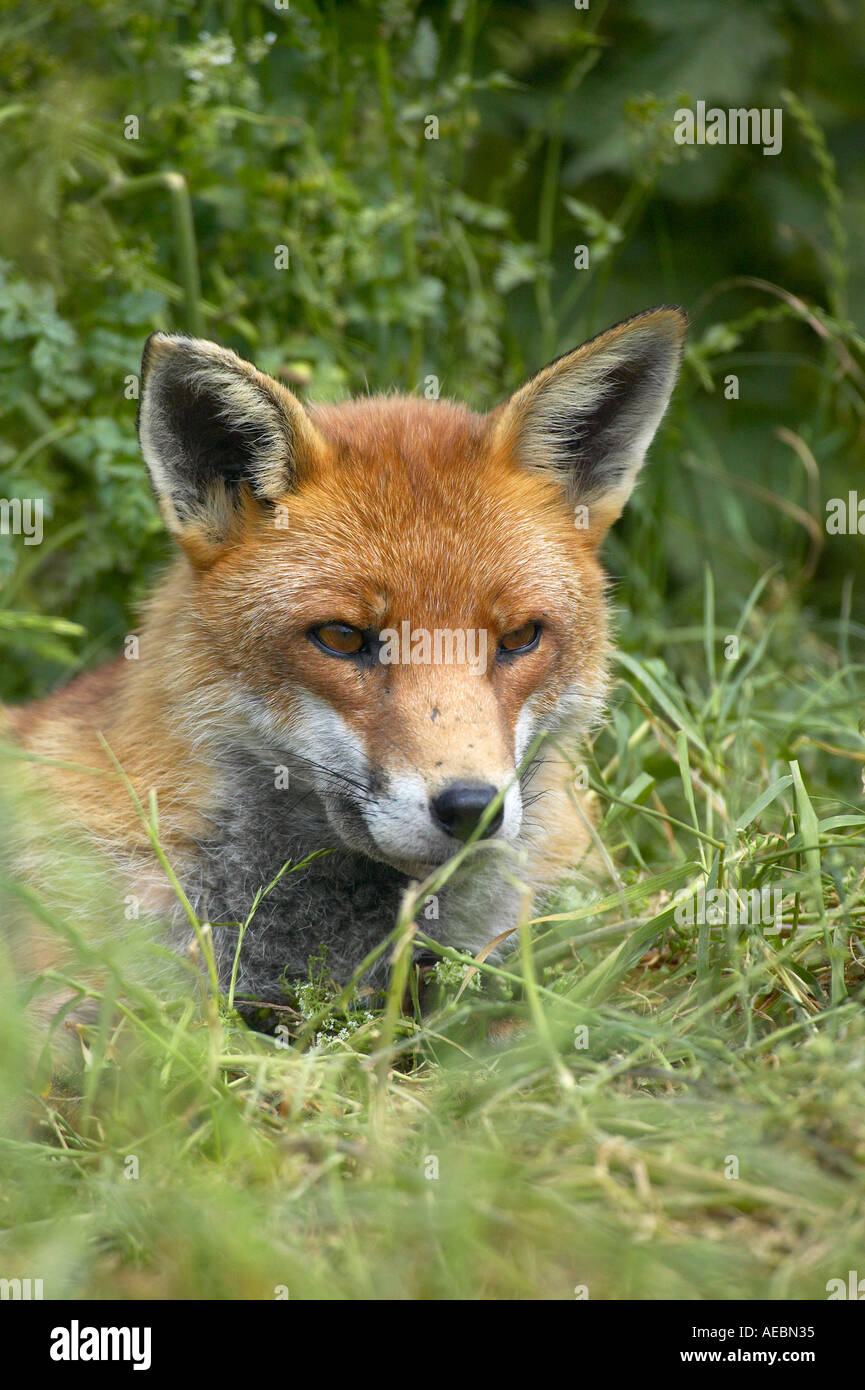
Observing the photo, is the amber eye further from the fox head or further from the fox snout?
the fox snout

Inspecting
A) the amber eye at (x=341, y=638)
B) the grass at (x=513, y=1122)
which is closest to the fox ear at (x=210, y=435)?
the amber eye at (x=341, y=638)

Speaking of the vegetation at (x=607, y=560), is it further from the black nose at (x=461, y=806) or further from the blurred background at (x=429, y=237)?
the black nose at (x=461, y=806)

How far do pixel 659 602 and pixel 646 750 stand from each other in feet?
4.97

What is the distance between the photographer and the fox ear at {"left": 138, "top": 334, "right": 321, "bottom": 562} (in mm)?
3604

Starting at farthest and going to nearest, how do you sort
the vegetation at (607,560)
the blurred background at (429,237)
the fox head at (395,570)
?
1. the blurred background at (429,237)
2. the fox head at (395,570)
3. the vegetation at (607,560)

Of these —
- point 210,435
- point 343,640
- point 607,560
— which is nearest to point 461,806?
point 343,640

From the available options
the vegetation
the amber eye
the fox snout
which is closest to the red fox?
the amber eye

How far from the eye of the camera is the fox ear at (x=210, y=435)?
3.60 meters

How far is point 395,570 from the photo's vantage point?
354cm

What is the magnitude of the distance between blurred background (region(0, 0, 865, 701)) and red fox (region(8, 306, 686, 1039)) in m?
1.33

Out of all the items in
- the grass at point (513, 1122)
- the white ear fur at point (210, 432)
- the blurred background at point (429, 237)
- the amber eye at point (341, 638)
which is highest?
the blurred background at point (429, 237)

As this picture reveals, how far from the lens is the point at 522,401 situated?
3852mm

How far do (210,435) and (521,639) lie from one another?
3.69ft

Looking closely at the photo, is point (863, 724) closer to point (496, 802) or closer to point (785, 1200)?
point (496, 802)
